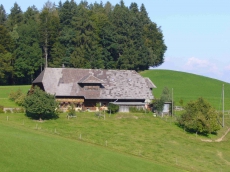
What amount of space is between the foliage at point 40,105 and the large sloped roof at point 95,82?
8.41 metres

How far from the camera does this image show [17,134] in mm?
43938

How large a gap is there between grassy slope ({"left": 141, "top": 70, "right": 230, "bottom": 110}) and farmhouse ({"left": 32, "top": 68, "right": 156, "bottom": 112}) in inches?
399

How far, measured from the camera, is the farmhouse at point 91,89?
6719 cm

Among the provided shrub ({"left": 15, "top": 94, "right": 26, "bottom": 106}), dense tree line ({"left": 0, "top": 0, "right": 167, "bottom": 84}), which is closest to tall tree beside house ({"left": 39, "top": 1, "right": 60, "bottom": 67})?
dense tree line ({"left": 0, "top": 0, "right": 167, "bottom": 84})

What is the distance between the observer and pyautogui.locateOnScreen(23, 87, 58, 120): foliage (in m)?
56.1

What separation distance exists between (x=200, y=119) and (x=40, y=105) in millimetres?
19762

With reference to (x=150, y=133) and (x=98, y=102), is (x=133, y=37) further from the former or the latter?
(x=150, y=133)

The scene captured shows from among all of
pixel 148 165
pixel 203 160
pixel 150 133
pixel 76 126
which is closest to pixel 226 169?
pixel 203 160

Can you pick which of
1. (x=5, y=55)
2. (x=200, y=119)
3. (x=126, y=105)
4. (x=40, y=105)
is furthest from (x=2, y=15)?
(x=200, y=119)

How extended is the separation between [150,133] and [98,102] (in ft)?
50.9

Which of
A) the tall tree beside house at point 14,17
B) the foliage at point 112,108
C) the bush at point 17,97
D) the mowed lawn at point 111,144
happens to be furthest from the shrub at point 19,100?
the tall tree beside house at point 14,17

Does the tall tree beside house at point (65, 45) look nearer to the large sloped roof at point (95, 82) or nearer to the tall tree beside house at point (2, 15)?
the tall tree beside house at point (2, 15)

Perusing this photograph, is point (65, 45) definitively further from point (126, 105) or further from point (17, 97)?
point (126, 105)

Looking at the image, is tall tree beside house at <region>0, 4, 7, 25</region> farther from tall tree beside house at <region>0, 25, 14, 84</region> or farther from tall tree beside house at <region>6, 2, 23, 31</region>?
tall tree beside house at <region>0, 25, 14, 84</region>
